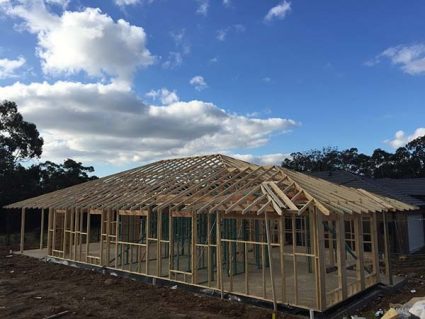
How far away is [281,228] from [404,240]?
481 inches

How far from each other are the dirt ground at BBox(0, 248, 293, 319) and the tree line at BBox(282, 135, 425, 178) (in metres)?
34.7

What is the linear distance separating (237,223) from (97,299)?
21.6ft

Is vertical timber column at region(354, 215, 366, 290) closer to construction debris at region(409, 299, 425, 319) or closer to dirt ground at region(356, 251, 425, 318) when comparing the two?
dirt ground at region(356, 251, 425, 318)

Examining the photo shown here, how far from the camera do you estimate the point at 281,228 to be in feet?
28.3

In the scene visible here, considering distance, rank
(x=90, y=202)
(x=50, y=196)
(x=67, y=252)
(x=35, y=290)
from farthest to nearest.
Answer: (x=50, y=196)
(x=67, y=252)
(x=90, y=202)
(x=35, y=290)

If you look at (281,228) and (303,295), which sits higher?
(281,228)

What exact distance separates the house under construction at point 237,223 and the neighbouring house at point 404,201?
6.12 feet

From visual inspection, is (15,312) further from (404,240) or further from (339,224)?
(404,240)

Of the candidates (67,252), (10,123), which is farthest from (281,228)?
(10,123)

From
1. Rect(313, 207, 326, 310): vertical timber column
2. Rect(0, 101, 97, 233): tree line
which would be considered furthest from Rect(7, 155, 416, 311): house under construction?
Rect(0, 101, 97, 233): tree line

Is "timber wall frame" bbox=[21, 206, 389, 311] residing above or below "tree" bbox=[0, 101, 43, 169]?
below

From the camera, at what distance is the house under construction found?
8.70m

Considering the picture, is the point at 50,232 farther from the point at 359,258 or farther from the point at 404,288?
the point at 404,288

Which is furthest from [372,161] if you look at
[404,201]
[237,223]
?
[237,223]
